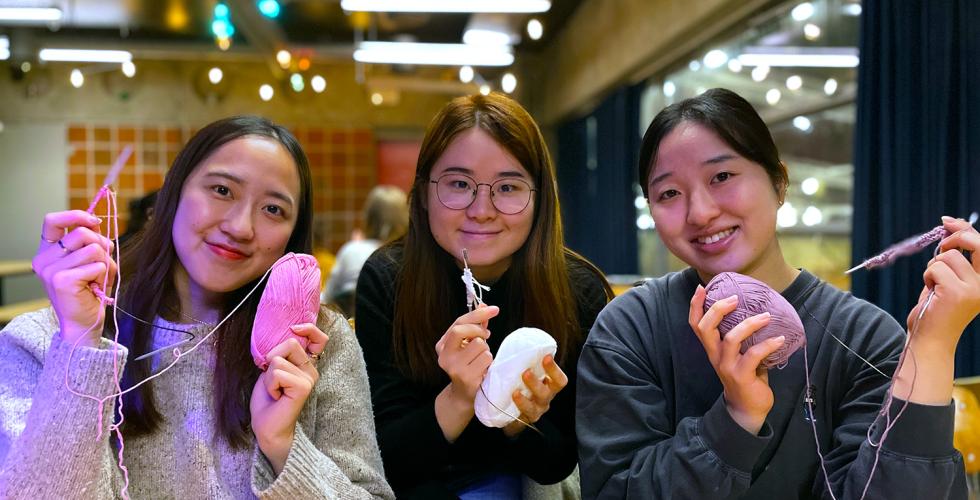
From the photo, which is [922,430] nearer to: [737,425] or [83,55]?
[737,425]

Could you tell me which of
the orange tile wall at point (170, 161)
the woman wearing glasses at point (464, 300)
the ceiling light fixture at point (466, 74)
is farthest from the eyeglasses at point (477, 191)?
the orange tile wall at point (170, 161)

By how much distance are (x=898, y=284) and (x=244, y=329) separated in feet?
8.06

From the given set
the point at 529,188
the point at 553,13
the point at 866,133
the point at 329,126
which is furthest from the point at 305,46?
the point at 529,188

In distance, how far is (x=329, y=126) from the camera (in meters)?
9.75

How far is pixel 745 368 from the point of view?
1.10m

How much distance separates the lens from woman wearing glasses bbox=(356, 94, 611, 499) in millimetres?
1593

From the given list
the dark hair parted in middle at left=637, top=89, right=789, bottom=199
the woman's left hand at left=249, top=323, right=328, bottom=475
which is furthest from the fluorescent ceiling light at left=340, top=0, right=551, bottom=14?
the woman's left hand at left=249, top=323, right=328, bottom=475

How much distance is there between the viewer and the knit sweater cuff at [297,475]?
1.28 m

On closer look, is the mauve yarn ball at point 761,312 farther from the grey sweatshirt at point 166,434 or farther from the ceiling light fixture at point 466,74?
the ceiling light fixture at point 466,74

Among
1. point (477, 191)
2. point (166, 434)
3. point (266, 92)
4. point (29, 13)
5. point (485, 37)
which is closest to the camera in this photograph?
point (166, 434)

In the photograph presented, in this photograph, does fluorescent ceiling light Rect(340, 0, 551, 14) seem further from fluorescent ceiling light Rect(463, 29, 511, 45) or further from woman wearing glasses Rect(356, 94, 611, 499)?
woman wearing glasses Rect(356, 94, 611, 499)

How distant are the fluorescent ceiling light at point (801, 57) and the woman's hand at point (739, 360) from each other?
2813 mm

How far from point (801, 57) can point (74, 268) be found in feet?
13.8

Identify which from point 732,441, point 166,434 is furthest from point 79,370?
point 732,441
